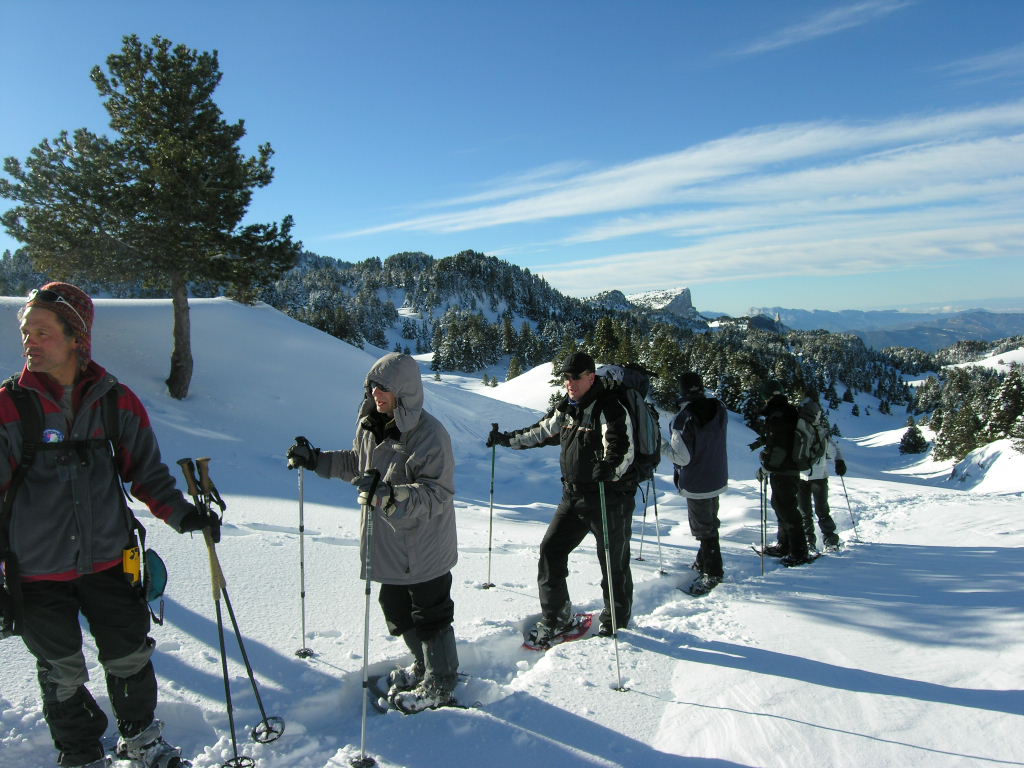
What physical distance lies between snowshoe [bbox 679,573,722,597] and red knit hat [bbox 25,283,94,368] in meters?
5.38

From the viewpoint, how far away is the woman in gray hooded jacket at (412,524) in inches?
126

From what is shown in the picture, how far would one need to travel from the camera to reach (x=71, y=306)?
8.83ft

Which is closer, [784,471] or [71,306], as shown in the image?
[71,306]

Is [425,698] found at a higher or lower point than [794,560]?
higher

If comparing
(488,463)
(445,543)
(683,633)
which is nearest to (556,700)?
(445,543)

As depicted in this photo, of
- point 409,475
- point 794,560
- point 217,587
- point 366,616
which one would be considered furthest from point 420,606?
point 794,560

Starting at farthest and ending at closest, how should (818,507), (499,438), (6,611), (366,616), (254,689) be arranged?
(818,507)
(499,438)
(366,616)
(254,689)
(6,611)

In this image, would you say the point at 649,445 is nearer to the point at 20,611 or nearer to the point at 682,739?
the point at 682,739

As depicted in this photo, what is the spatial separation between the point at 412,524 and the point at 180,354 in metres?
13.8

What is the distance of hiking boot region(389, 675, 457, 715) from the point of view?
3320 mm

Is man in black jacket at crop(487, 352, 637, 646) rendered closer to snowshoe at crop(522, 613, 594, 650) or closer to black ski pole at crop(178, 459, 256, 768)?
snowshoe at crop(522, 613, 594, 650)

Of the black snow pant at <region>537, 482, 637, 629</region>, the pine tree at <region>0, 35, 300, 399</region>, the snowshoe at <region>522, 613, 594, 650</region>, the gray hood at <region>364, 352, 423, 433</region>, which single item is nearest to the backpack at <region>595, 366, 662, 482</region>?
the black snow pant at <region>537, 482, 637, 629</region>

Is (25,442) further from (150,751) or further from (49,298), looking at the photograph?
(150,751)

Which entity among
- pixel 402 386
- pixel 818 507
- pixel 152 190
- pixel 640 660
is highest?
pixel 152 190
